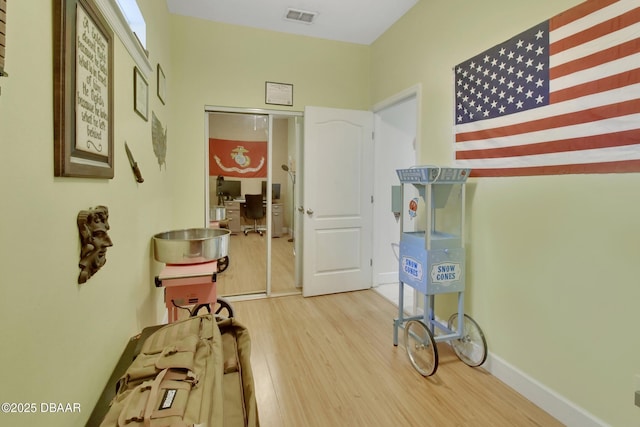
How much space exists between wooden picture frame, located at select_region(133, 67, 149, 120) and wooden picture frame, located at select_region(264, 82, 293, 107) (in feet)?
5.53

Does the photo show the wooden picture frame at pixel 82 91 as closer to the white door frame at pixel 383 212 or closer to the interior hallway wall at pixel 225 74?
the interior hallway wall at pixel 225 74

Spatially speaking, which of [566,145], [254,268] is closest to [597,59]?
[566,145]

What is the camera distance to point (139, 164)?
1765 mm

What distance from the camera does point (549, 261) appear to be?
1.72m

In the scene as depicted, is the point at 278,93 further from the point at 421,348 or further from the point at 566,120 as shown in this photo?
the point at 421,348

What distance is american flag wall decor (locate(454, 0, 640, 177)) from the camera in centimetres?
139

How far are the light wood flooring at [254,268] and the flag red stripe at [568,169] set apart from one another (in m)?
2.54

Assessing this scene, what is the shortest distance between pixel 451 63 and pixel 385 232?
6.79 feet

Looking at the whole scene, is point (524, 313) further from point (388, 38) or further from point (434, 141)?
point (388, 38)

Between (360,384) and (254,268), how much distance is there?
116 inches

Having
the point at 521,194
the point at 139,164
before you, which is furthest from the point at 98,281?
the point at 521,194

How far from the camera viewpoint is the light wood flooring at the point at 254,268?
149 inches

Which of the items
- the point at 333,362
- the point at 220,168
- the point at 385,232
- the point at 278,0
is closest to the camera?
the point at 333,362

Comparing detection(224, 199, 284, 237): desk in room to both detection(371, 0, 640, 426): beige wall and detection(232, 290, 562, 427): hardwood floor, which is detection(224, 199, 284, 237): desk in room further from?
detection(371, 0, 640, 426): beige wall
